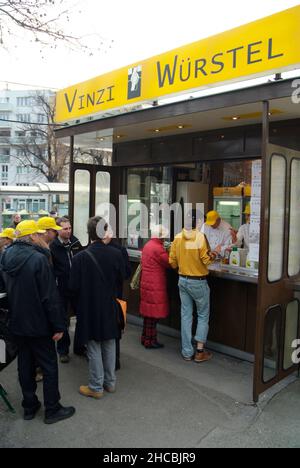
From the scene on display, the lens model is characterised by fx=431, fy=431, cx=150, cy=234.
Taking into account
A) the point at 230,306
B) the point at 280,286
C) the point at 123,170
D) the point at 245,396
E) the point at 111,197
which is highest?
the point at 123,170

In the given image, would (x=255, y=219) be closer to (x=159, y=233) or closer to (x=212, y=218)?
(x=212, y=218)

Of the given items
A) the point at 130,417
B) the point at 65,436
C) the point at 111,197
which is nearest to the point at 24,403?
the point at 65,436

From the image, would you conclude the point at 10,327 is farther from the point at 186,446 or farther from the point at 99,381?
the point at 186,446

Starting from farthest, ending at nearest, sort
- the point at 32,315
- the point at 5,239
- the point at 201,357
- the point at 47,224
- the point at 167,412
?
the point at 5,239 → the point at 201,357 → the point at 47,224 → the point at 167,412 → the point at 32,315

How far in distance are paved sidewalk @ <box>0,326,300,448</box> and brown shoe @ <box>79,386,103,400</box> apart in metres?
0.05

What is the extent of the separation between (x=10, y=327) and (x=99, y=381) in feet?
3.55

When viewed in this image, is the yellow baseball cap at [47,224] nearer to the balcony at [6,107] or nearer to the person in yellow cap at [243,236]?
the person in yellow cap at [243,236]

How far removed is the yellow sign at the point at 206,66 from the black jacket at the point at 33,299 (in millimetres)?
2474

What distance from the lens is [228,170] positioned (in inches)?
272

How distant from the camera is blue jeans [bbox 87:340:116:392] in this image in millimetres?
4156

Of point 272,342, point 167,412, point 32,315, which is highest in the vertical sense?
point 32,315

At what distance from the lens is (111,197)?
7.78 m

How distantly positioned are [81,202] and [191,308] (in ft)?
9.75

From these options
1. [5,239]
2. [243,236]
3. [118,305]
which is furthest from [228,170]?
[5,239]
